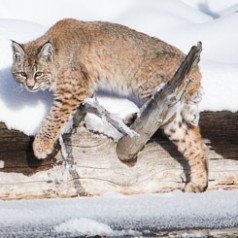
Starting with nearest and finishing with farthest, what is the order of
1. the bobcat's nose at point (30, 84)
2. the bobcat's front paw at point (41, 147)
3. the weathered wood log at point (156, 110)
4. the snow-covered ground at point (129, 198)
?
the weathered wood log at point (156, 110)
the snow-covered ground at point (129, 198)
the bobcat's front paw at point (41, 147)
the bobcat's nose at point (30, 84)

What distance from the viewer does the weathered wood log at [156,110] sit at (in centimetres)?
509

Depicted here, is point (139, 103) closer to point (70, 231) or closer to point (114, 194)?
point (114, 194)

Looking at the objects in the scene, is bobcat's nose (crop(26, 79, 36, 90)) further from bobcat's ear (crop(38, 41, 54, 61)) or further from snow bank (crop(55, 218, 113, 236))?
snow bank (crop(55, 218, 113, 236))

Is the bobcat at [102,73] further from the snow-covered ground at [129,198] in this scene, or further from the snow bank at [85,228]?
the snow bank at [85,228]

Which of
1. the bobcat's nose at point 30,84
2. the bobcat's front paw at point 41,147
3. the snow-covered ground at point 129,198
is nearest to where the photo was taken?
the snow-covered ground at point 129,198

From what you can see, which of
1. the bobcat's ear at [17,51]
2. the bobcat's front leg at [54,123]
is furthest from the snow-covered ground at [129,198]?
the bobcat's ear at [17,51]

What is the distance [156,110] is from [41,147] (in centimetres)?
82

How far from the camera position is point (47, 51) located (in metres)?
5.95

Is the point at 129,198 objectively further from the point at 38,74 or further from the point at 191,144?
the point at 38,74

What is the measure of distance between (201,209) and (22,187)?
118 cm

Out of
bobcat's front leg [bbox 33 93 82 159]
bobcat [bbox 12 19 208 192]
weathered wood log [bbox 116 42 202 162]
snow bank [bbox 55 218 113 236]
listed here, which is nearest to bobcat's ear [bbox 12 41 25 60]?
bobcat [bbox 12 19 208 192]

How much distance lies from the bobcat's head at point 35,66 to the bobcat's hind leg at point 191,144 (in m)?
0.88

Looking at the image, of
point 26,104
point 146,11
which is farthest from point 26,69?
point 146,11

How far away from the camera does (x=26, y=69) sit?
19.3 feet
